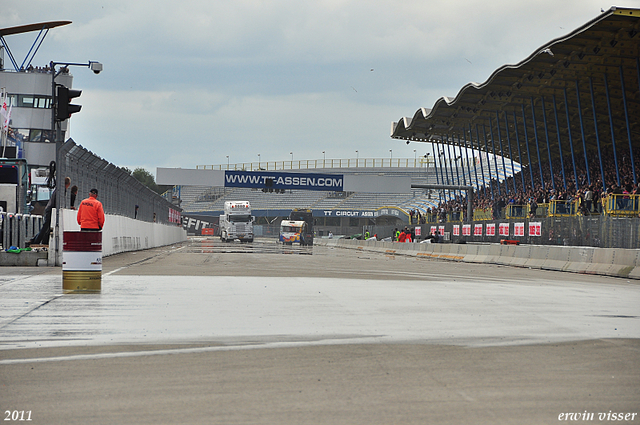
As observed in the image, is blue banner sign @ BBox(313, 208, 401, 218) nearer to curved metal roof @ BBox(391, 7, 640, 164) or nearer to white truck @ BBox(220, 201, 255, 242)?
curved metal roof @ BBox(391, 7, 640, 164)

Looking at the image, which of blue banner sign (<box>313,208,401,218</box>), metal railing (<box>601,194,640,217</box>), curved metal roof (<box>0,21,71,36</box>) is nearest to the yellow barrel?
metal railing (<box>601,194,640,217</box>)

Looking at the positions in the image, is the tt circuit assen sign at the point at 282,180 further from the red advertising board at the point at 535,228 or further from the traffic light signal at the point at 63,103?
the traffic light signal at the point at 63,103

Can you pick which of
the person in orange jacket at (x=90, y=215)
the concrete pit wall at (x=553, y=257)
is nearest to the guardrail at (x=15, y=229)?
the person in orange jacket at (x=90, y=215)

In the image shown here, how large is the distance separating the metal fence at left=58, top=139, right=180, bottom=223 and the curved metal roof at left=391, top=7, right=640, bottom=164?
2262 cm

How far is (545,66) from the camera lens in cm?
4266

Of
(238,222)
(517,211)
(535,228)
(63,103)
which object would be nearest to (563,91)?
(517,211)

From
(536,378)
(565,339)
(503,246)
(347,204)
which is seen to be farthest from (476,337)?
(347,204)

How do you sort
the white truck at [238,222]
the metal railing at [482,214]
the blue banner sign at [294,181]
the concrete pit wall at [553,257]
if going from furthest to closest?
the white truck at [238,222], the blue banner sign at [294,181], the metal railing at [482,214], the concrete pit wall at [553,257]

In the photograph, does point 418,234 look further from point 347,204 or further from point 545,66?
point 347,204

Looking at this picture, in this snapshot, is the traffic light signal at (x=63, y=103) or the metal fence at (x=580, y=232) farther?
the metal fence at (x=580, y=232)

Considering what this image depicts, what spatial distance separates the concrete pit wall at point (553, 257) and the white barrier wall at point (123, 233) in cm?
1553

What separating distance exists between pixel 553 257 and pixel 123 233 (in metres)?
17.5

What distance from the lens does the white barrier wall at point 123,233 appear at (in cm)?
2023

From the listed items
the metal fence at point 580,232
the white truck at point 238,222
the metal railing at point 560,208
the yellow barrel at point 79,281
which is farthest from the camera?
the white truck at point 238,222
